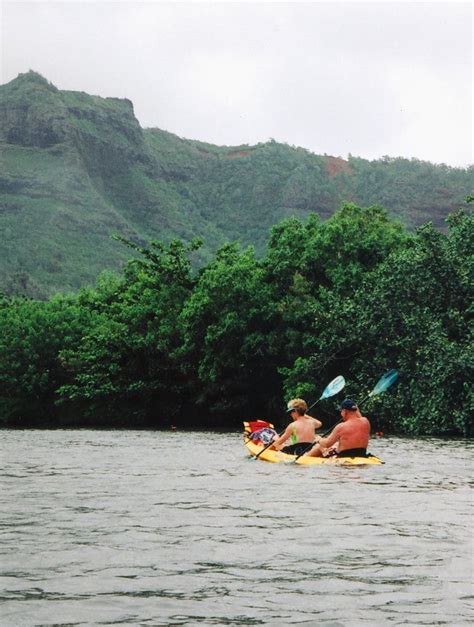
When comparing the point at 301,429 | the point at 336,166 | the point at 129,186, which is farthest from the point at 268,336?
the point at 129,186

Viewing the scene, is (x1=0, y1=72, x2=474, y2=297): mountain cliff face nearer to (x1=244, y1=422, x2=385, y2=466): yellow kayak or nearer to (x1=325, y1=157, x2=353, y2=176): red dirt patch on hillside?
(x1=325, y1=157, x2=353, y2=176): red dirt patch on hillside

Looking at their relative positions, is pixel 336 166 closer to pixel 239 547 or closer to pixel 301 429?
pixel 301 429

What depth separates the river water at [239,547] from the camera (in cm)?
711

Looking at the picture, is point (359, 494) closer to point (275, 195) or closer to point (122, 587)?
point (122, 587)

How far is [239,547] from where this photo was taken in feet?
32.4

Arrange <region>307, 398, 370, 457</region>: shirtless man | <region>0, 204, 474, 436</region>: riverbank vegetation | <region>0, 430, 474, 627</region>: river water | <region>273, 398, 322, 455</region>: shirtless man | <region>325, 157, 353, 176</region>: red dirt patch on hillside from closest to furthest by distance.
Answer: <region>0, 430, 474, 627</region>: river water, <region>307, 398, 370, 457</region>: shirtless man, <region>273, 398, 322, 455</region>: shirtless man, <region>0, 204, 474, 436</region>: riverbank vegetation, <region>325, 157, 353, 176</region>: red dirt patch on hillside

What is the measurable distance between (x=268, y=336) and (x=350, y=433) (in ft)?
81.7

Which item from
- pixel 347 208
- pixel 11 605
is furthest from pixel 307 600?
pixel 347 208

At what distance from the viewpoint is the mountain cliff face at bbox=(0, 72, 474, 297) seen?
110 metres

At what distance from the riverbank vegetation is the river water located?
18584 millimetres

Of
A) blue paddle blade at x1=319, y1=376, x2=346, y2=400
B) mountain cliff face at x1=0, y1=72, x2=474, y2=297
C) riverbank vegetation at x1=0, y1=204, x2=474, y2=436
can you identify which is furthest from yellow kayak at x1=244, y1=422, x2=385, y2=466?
mountain cliff face at x1=0, y1=72, x2=474, y2=297

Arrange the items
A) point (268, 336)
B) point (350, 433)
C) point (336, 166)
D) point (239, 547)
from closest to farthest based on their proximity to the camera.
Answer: point (239, 547)
point (350, 433)
point (268, 336)
point (336, 166)

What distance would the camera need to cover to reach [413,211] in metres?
114

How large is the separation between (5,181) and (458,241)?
3766 inches
